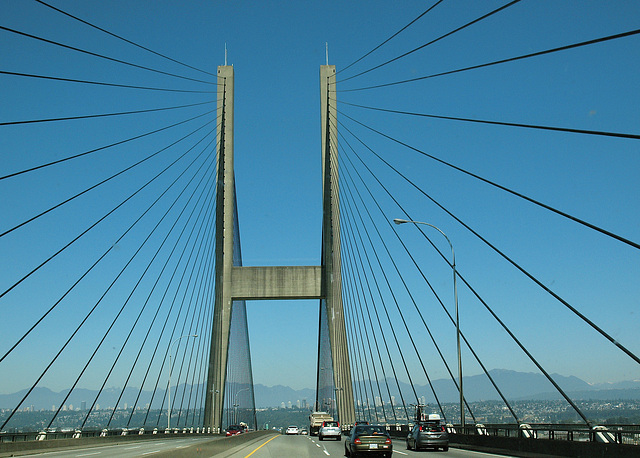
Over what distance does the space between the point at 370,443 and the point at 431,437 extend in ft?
23.3

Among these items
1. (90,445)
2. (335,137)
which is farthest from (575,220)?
(90,445)

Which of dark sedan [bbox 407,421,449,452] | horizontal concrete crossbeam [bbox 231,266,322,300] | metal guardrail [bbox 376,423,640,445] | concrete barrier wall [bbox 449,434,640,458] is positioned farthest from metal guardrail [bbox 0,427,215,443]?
metal guardrail [bbox 376,423,640,445]

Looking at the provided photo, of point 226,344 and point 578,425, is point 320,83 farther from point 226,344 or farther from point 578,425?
point 578,425

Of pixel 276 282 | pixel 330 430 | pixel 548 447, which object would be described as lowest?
pixel 548 447

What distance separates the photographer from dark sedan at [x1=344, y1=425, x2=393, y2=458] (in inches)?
859

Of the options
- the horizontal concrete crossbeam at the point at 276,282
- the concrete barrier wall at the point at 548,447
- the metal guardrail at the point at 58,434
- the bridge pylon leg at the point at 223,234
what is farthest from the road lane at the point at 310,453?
the horizontal concrete crossbeam at the point at 276,282

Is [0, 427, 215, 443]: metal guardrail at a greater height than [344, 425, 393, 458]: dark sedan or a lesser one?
greater

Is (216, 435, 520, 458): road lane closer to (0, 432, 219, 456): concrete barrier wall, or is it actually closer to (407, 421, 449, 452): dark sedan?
(407, 421, 449, 452): dark sedan

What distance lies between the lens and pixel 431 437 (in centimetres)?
2805

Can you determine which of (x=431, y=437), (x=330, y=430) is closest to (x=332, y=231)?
(x=431, y=437)

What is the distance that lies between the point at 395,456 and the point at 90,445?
19.5 m

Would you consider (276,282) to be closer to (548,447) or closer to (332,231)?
(332,231)

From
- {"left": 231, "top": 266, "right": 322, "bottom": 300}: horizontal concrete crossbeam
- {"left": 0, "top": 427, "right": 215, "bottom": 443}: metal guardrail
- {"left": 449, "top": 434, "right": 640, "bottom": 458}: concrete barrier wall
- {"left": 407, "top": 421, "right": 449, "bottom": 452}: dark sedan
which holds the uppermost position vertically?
{"left": 231, "top": 266, "right": 322, "bottom": 300}: horizontal concrete crossbeam

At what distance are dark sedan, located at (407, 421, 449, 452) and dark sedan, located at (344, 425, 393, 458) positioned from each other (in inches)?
235
